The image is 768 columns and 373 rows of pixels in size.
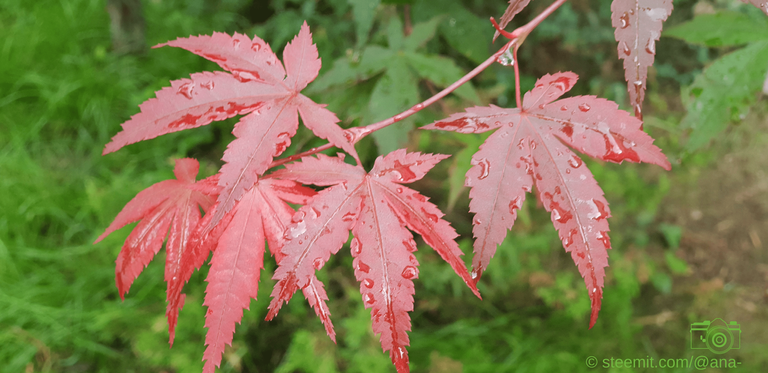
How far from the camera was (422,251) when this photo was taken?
7.02 ft

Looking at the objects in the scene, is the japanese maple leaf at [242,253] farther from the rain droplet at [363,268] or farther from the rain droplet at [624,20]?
the rain droplet at [624,20]

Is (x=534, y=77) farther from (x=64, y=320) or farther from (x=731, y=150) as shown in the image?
(x=64, y=320)

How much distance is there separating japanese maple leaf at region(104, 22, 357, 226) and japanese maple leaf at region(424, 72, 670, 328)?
24cm

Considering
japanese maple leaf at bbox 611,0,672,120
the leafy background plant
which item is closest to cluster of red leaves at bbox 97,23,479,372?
japanese maple leaf at bbox 611,0,672,120

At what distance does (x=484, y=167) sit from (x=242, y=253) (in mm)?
446

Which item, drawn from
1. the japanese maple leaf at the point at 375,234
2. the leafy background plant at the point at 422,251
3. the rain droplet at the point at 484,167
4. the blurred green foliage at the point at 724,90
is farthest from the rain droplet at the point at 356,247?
the blurred green foliage at the point at 724,90

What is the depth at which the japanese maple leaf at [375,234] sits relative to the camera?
695mm

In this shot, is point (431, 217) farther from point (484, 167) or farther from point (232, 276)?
point (232, 276)

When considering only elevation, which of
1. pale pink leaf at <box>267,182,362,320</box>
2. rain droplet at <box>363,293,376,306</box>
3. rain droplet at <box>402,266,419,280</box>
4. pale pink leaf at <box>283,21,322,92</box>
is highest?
pale pink leaf at <box>283,21,322,92</box>

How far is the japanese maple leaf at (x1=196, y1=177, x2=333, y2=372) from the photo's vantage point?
2.36 feet

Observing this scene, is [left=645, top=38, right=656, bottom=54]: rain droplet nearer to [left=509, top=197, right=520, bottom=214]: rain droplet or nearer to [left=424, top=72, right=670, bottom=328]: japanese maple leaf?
[left=424, top=72, right=670, bottom=328]: japanese maple leaf

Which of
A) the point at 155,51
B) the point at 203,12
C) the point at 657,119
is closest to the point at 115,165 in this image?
the point at 155,51

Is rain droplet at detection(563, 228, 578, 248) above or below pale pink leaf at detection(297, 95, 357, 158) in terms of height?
below

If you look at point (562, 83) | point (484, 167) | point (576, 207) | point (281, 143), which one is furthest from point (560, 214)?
point (281, 143)
